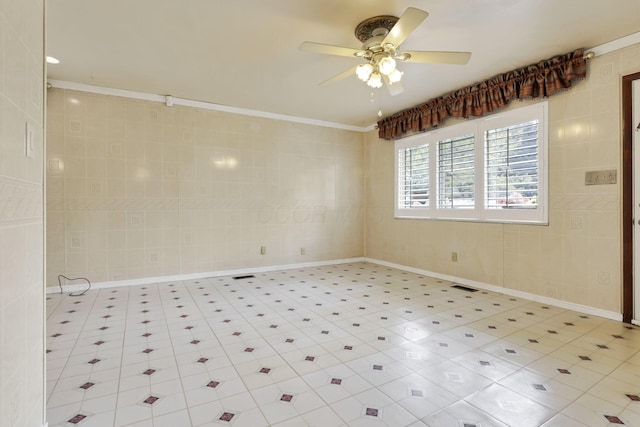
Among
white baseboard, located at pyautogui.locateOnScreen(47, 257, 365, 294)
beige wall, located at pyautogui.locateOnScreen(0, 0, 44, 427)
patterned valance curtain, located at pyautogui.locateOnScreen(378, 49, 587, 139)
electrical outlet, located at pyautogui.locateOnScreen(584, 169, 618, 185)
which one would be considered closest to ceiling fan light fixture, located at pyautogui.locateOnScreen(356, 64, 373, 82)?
beige wall, located at pyautogui.locateOnScreen(0, 0, 44, 427)

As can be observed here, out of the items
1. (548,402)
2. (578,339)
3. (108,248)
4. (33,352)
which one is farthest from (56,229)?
(578,339)

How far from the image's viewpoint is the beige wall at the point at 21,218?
3.79 ft

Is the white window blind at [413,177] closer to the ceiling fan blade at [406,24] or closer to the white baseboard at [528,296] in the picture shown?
the white baseboard at [528,296]

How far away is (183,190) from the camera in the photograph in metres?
5.07

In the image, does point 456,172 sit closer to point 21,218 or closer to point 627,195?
point 627,195

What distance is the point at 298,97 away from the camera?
4898mm

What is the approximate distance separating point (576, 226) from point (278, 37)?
391 cm

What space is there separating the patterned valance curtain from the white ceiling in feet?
0.41

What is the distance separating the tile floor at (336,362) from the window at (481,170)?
129 centimetres

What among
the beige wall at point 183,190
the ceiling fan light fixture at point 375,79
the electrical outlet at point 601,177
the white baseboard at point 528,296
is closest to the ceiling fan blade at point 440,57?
the ceiling fan light fixture at point 375,79

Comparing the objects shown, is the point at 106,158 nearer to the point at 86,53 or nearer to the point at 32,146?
the point at 86,53

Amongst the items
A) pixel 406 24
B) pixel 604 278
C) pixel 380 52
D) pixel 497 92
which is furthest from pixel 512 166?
pixel 406 24

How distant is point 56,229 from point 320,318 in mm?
3910

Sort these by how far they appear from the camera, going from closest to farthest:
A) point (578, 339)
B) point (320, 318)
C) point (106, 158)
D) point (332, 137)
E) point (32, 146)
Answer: point (32, 146) < point (578, 339) < point (320, 318) < point (106, 158) < point (332, 137)
